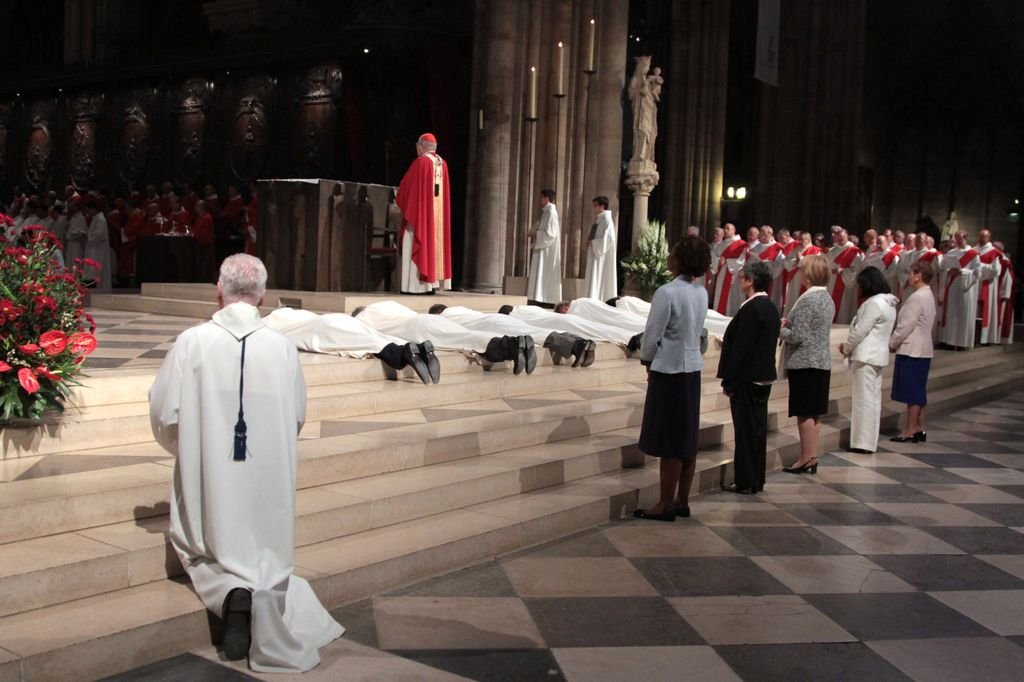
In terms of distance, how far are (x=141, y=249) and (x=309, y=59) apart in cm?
491

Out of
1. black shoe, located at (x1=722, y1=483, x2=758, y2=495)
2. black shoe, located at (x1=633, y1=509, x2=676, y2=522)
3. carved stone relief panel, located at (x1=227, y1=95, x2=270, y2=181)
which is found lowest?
black shoe, located at (x1=722, y1=483, x2=758, y2=495)

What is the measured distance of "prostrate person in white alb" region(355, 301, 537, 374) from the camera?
9.20 metres

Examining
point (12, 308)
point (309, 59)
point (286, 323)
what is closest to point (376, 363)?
point (286, 323)

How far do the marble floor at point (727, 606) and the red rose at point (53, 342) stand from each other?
187 centimetres

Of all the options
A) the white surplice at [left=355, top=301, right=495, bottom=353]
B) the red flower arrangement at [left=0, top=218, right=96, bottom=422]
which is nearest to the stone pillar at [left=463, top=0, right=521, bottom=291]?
the white surplice at [left=355, top=301, right=495, bottom=353]

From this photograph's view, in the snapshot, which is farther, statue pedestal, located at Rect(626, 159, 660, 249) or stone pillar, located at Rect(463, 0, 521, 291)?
statue pedestal, located at Rect(626, 159, 660, 249)

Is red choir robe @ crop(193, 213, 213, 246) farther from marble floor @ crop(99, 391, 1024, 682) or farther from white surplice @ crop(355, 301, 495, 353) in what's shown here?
marble floor @ crop(99, 391, 1024, 682)

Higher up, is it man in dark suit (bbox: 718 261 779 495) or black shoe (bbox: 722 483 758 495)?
man in dark suit (bbox: 718 261 779 495)

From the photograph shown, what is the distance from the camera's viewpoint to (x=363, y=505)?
5781 millimetres

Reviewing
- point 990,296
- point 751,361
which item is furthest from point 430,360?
point 990,296

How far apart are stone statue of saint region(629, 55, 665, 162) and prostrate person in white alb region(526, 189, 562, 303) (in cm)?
330

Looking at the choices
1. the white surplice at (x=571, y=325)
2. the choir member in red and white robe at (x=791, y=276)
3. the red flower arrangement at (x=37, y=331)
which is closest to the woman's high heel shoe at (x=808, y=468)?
the white surplice at (x=571, y=325)

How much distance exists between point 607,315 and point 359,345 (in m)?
4.13

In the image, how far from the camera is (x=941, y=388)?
47.3 ft
